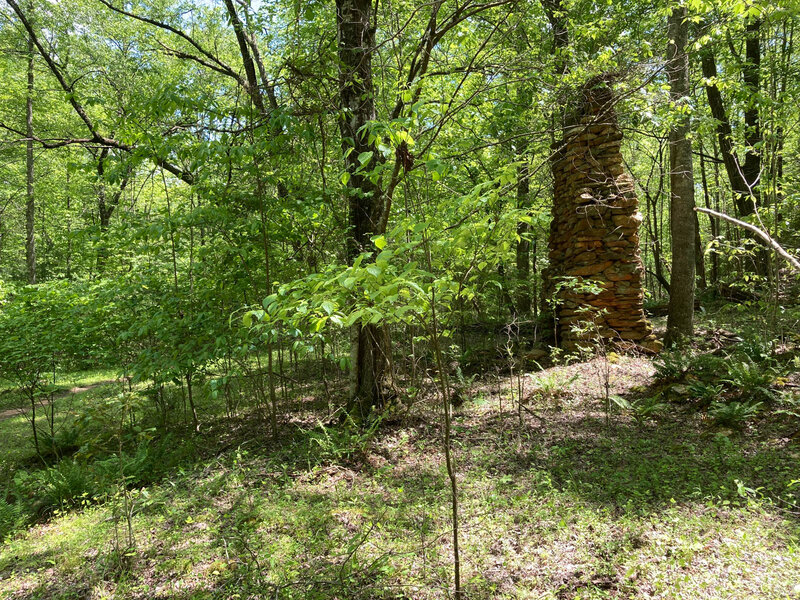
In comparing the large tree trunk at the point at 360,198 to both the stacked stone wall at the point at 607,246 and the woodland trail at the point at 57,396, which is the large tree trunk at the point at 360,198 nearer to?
the stacked stone wall at the point at 607,246

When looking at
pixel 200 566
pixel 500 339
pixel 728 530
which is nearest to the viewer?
pixel 728 530

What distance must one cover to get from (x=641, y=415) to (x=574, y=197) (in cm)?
418

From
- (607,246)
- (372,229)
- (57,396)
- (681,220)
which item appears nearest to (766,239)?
(372,229)

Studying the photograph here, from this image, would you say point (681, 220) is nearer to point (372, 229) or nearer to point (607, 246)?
point (607, 246)

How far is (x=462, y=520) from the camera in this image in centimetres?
295

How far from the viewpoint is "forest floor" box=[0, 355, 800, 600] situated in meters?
2.35

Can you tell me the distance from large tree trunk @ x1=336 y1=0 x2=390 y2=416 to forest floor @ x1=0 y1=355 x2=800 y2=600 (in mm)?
544

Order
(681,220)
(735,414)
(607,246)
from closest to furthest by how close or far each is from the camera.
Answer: (735,414), (681,220), (607,246)

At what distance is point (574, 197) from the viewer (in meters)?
7.20

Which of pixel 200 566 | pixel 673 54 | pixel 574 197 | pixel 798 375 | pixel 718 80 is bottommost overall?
pixel 200 566

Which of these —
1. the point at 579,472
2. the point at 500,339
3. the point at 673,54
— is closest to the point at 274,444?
the point at 579,472

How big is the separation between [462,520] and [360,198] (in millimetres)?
3233

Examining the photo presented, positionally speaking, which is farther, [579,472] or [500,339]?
[500,339]

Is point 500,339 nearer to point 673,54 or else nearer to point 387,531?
point 673,54
